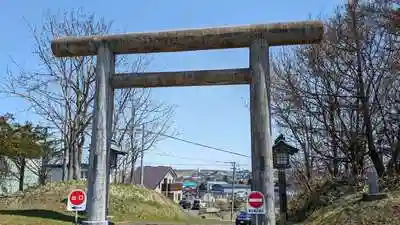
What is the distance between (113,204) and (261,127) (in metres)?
15.0

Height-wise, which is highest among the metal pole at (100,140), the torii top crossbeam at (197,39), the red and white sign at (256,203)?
the torii top crossbeam at (197,39)

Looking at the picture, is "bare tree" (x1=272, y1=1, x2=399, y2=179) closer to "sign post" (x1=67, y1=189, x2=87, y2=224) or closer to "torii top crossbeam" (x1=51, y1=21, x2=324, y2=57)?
"torii top crossbeam" (x1=51, y1=21, x2=324, y2=57)

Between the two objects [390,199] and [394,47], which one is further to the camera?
[394,47]

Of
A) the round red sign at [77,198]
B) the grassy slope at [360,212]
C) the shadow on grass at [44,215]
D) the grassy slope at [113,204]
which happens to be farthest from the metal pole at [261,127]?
the grassy slope at [113,204]

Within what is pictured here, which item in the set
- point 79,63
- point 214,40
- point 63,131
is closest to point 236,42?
point 214,40

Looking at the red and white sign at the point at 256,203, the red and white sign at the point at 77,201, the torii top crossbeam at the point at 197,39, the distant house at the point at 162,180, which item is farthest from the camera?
the distant house at the point at 162,180

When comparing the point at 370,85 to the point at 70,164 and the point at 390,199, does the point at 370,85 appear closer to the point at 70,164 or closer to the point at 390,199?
the point at 390,199

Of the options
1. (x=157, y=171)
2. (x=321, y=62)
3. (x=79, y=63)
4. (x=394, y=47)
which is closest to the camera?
(x=394, y=47)

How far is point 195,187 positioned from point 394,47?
92019 mm

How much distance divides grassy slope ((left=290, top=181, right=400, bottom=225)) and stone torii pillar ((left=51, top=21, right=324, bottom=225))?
1798 millimetres

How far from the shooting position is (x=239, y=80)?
11.8 meters

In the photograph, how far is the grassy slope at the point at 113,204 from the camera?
767 inches

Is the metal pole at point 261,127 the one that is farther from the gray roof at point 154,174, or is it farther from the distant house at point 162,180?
the distant house at point 162,180

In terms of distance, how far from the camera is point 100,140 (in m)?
11.8
